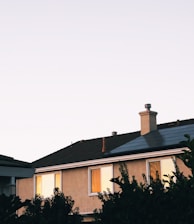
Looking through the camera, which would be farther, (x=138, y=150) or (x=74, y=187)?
(x=74, y=187)

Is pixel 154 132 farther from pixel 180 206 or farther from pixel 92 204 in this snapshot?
pixel 180 206

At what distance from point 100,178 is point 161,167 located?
15.8 ft

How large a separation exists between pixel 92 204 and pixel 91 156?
10.7 feet

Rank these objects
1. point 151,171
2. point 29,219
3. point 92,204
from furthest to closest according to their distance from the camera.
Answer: point 92,204 → point 151,171 → point 29,219

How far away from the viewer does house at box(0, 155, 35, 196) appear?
58.9 feet

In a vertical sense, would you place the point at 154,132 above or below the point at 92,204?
above

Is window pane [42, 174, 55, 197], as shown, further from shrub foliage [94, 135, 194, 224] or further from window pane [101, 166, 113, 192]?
shrub foliage [94, 135, 194, 224]

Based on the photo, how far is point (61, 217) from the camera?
48.3 ft

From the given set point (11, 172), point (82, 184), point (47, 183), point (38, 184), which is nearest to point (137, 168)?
point (82, 184)

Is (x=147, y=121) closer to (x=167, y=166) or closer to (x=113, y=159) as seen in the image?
(x=113, y=159)

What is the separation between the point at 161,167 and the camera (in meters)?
32.2

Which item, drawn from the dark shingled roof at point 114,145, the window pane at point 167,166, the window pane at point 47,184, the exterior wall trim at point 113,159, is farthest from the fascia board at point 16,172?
the window pane at point 47,184

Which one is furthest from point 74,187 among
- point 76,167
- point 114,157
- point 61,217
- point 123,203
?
point 123,203

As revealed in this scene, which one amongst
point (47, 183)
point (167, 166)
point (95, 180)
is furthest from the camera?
point (47, 183)
